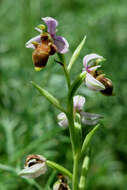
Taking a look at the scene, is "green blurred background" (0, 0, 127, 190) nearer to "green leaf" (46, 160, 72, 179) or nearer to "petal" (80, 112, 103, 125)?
"green leaf" (46, 160, 72, 179)

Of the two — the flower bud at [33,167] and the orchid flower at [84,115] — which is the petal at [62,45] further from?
the flower bud at [33,167]

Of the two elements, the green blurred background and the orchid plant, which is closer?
the orchid plant

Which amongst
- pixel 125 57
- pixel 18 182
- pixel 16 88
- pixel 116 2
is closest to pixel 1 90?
pixel 16 88

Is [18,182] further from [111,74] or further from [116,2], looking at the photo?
Answer: [116,2]

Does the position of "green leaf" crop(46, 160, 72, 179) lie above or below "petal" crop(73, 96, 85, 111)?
below

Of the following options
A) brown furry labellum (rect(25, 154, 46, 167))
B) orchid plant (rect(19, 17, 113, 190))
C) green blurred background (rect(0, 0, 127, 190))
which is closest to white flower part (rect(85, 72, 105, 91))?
orchid plant (rect(19, 17, 113, 190))
